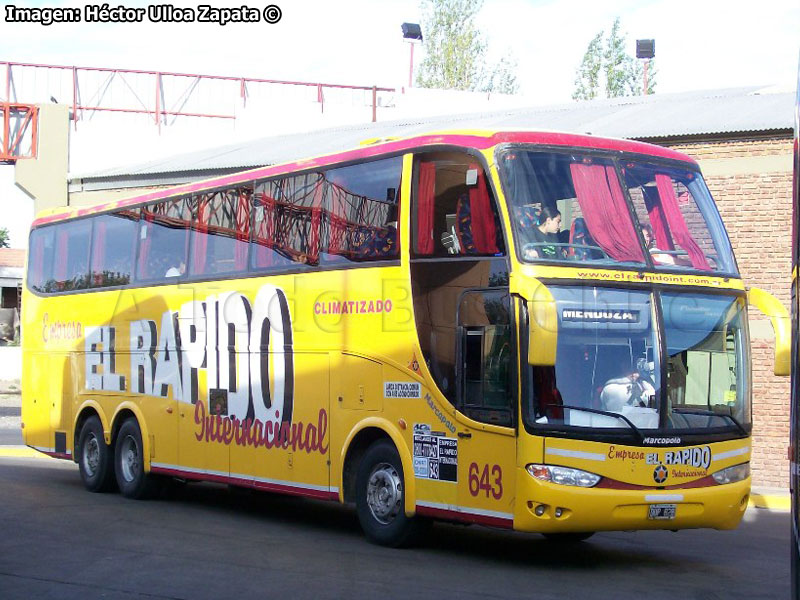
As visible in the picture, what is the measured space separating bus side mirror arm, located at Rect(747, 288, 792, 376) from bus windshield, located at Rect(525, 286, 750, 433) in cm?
51

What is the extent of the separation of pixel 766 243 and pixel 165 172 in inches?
678

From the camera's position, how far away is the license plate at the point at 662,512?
10.3 meters

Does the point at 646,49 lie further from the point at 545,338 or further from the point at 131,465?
the point at 545,338

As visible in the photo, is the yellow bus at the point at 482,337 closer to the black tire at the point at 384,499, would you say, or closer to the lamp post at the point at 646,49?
the black tire at the point at 384,499

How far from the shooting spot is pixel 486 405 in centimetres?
1079

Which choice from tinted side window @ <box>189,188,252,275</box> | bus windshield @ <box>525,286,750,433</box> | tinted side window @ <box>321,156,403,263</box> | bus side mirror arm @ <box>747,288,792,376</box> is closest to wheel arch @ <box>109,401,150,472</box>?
tinted side window @ <box>189,188,252,275</box>

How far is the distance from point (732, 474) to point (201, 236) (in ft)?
23.9

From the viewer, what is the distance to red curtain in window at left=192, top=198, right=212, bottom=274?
1521 centimetres

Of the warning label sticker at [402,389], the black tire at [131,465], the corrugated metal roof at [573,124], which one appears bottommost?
the black tire at [131,465]

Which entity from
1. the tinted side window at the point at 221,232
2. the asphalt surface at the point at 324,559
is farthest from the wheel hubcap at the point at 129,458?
the tinted side window at the point at 221,232

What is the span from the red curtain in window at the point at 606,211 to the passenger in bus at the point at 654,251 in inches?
4.4

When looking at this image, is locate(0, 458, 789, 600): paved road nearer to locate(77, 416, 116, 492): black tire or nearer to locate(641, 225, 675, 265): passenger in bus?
locate(77, 416, 116, 492): black tire

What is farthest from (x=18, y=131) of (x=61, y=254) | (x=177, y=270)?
(x=177, y=270)

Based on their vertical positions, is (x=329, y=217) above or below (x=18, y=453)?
above
